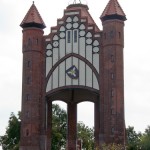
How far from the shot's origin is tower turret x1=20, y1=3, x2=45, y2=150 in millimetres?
49031

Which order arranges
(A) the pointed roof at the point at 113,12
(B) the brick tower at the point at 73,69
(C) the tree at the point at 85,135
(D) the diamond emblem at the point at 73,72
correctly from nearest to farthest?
(B) the brick tower at the point at 73,69 → (D) the diamond emblem at the point at 73,72 → (A) the pointed roof at the point at 113,12 → (C) the tree at the point at 85,135

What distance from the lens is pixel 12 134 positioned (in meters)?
65.8

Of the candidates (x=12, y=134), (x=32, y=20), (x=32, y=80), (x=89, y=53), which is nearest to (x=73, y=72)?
(x=89, y=53)

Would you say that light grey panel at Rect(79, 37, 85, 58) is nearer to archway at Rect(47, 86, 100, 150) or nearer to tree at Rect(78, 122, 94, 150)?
archway at Rect(47, 86, 100, 150)

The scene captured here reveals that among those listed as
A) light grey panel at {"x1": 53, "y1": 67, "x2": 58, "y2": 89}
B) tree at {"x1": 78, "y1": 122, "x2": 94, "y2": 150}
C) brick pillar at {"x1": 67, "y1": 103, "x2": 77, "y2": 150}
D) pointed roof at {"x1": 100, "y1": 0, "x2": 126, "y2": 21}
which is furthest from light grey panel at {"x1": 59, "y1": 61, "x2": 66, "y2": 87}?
tree at {"x1": 78, "y1": 122, "x2": 94, "y2": 150}

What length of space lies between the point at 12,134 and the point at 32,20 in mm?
18838

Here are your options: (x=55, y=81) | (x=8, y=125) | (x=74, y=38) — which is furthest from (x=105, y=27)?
(x=8, y=125)

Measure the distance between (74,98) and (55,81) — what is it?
4.88 m

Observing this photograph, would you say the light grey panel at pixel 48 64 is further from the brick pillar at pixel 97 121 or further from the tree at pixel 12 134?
the tree at pixel 12 134

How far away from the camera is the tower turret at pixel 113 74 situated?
46812mm

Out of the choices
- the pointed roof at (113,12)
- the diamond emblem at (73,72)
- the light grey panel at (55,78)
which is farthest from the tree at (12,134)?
the pointed roof at (113,12)

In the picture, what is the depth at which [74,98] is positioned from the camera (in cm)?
5406

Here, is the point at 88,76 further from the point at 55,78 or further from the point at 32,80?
the point at 32,80

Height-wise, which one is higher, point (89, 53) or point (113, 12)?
point (113, 12)
